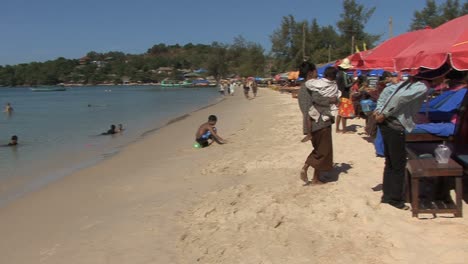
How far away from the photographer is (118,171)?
28.2 feet

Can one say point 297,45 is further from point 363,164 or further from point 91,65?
point 91,65

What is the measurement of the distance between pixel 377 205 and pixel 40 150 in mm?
11571

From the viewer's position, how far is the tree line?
57.4 m

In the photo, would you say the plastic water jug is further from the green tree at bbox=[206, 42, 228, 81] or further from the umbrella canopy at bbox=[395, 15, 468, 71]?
the green tree at bbox=[206, 42, 228, 81]

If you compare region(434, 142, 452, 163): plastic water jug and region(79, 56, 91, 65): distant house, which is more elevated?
region(79, 56, 91, 65): distant house

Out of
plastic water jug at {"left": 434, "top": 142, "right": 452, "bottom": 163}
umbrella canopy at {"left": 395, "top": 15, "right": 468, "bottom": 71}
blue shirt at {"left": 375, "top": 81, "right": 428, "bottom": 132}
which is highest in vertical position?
umbrella canopy at {"left": 395, "top": 15, "right": 468, "bottom": 71}

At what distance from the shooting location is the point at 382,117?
15.5ft

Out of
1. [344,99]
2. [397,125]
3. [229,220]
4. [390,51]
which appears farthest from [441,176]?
[344,99]

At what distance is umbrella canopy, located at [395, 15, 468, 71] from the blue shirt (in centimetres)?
39

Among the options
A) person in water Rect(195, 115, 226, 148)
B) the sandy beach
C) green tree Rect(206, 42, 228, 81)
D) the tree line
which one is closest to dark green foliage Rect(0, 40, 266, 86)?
the tree line

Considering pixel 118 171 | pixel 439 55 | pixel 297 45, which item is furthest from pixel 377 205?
pixel 297 45

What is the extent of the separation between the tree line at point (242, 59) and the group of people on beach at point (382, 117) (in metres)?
13.8

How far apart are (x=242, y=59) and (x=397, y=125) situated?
92.9m

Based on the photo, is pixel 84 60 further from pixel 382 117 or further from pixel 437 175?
pixel 437 175
